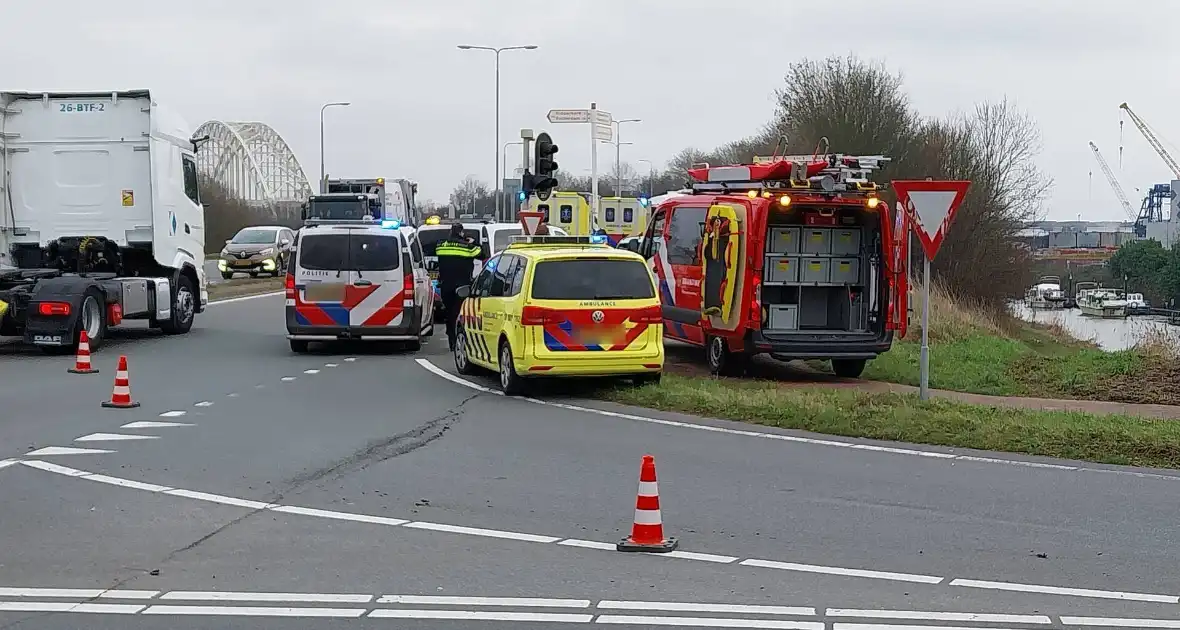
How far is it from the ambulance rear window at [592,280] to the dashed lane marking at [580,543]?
597cm

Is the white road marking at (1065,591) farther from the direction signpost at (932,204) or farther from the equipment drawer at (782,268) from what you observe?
the equipment drawer at (782,268)

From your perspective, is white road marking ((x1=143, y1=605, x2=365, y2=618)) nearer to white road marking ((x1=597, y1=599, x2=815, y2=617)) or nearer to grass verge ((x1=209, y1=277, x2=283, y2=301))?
white road marking ((x1=597, y1=599, x2=815, y2=617))

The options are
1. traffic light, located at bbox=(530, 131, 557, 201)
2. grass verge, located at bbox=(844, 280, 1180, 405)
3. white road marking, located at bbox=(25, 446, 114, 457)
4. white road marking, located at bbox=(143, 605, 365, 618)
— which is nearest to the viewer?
white road marking, located at bbox=(143, 605, 365, 618)

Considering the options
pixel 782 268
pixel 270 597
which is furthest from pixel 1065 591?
pixel 782 268

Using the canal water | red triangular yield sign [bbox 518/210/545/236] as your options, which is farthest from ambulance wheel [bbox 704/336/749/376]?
the canal water

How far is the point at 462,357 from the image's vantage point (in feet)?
58.0

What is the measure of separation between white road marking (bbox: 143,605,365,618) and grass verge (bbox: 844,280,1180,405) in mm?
11166

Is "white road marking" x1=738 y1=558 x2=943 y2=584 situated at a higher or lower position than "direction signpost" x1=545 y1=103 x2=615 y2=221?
lower

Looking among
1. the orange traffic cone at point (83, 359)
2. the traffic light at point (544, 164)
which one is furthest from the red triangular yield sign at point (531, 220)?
the orange traffic cone at point (83, 359)

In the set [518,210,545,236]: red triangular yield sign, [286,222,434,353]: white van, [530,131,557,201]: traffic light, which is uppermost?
[530,131,557,201]: traffic light

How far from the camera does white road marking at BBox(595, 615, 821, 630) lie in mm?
6113

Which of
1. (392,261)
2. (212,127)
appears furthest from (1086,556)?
(212,127)

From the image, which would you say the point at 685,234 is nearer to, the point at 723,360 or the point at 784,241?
the point at 784,241

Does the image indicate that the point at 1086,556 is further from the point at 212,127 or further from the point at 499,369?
the point at 212,127
